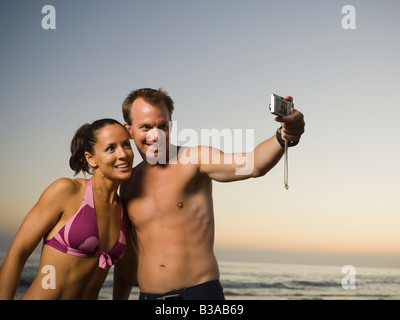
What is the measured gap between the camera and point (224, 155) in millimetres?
2477

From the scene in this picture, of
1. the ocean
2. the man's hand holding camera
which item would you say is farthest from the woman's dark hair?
the ocean

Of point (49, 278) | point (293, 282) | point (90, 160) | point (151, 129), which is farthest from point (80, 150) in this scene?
point (293, 282)

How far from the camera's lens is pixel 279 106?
2.04 metres

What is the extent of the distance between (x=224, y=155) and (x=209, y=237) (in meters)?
0.42

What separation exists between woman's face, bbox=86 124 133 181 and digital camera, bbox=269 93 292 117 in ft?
2.71

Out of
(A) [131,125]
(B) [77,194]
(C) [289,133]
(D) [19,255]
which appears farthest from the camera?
(A) [131,125]

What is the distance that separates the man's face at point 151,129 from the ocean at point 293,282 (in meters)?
9.14

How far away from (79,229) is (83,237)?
1.7 inches

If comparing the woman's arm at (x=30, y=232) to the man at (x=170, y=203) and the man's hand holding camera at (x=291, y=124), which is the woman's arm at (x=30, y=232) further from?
the man's hand holding camera at (x=291, y=124)

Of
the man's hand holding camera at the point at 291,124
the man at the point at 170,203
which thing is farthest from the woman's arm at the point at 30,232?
the man's hand holding camera at the point at 291,124

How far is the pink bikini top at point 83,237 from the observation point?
7.92 ft

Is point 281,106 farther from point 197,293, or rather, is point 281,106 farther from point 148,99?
point 197,293
